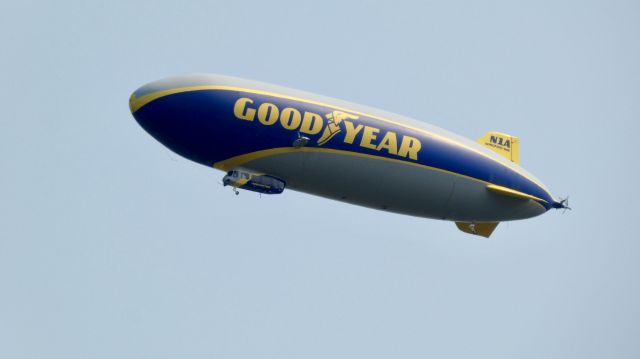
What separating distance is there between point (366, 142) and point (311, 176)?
2116mm

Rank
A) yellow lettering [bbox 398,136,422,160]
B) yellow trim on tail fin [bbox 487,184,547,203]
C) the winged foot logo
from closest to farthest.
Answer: the winged foot logo < yellow lettering [bbox 398,136,422,160] < yellow trim on tail fin [bbox 487,184,547,203]

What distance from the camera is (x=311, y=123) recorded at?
120 ft

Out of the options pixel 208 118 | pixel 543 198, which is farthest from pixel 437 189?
pixel 208 118

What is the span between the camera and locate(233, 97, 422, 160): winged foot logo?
3619cm

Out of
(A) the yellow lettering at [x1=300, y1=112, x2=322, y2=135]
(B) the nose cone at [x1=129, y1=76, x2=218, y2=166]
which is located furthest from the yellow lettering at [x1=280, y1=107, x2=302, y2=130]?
(B) the nose cone at [x1=129, y1=76, x2=218, y2=166]

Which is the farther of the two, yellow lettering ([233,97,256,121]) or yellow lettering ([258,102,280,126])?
yellow lettering ([258,102,280,126])

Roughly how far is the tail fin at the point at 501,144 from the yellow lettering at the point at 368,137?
8013 mm

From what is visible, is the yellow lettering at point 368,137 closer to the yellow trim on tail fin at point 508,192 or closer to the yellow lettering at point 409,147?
the yellow lettering at point 409,147

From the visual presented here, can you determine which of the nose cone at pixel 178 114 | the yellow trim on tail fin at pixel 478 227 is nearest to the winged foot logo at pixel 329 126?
the nose cone at pixel 178 114

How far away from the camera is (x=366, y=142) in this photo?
122ft

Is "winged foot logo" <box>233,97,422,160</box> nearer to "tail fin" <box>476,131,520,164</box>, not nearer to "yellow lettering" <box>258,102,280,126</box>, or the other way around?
"yellow lettering" <box>258,102,280,126</box>

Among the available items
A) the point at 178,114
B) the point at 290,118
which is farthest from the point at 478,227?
the point at 178,114

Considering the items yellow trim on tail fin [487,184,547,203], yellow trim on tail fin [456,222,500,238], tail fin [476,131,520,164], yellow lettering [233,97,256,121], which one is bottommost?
yellow trim on tail fin [456,222,500,238]

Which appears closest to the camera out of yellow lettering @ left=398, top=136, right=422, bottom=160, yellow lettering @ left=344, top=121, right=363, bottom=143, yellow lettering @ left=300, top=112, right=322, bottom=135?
yellow lettering @ left=300, top=112, right=322, bottom=135
